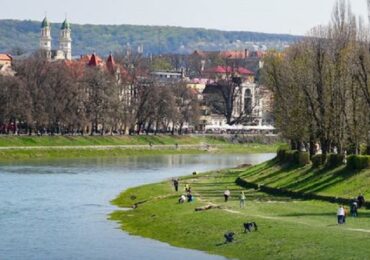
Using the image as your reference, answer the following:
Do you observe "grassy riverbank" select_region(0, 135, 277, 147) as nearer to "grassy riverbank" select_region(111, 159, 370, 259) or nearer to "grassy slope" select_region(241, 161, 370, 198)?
"grassy slope" select_region(241, 161, 370, 198)

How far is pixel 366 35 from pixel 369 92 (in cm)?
813

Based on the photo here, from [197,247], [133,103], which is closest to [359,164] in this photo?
[197,247]

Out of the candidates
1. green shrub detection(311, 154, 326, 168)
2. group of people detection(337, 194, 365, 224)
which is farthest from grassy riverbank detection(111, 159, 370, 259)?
green shrub detection(311, 154, 326, 168)

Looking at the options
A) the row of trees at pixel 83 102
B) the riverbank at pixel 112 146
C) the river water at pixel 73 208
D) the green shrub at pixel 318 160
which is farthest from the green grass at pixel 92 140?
the green shrub at pixel 318 160

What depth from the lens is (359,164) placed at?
75.6m

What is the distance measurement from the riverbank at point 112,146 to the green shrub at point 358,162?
6917 centimetres

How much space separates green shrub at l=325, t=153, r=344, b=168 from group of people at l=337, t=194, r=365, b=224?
13773mm

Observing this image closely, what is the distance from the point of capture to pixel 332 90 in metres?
88.3

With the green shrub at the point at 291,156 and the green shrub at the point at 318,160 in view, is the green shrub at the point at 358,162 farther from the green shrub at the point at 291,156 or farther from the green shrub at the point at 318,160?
the green shrub at the point at 291,156

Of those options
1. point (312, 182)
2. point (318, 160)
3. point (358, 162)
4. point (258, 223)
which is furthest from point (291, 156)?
point (258, 223)

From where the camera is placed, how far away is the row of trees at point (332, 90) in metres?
85.2

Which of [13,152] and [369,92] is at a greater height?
[369,92]

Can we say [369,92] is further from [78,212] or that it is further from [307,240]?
[307,240]

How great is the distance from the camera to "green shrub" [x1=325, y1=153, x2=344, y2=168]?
80.2 meters
